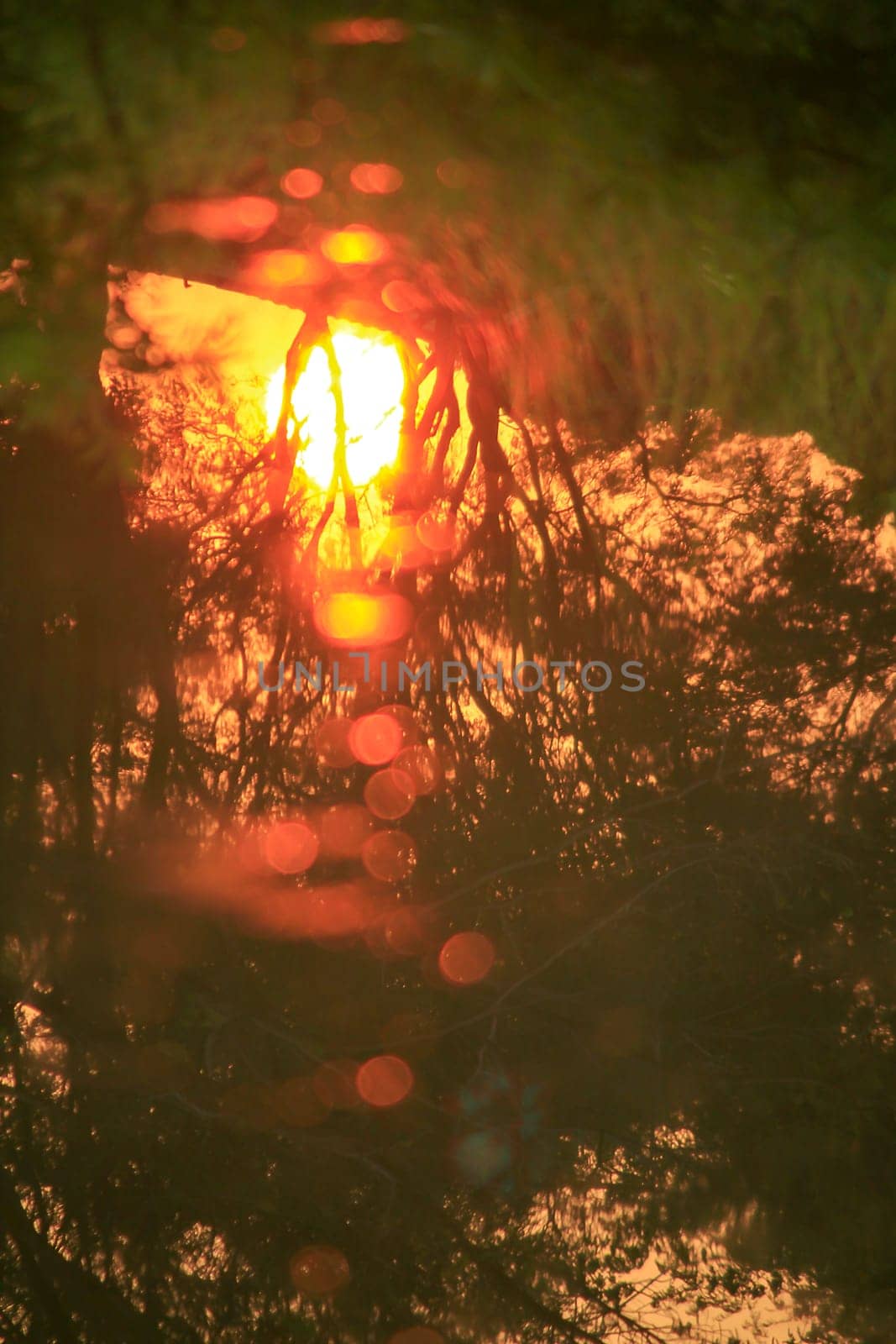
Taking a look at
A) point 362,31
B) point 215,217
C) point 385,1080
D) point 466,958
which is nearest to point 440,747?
point 466,958

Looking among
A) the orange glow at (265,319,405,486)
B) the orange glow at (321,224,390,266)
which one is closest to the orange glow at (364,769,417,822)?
the orange glow at (265,319,405,486)

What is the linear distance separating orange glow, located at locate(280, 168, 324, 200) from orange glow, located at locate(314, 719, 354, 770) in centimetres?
61

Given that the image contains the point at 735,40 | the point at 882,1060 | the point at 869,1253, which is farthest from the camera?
the point at 882,1060

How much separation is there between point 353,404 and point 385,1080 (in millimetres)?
891

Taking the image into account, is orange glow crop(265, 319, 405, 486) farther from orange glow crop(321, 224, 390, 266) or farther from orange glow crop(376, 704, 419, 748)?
orange glow crop(376, 704, 419, 748)

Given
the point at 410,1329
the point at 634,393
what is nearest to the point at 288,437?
the point at 634,393

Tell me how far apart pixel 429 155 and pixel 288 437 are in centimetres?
56

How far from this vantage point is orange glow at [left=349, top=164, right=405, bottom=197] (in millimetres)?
789

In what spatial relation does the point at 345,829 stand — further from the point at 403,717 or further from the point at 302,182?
the point at 302,182

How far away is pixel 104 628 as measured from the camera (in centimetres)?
126

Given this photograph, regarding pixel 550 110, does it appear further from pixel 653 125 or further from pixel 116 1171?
pixel 116 1171

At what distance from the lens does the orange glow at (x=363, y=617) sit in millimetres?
1273

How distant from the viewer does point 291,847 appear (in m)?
1.11

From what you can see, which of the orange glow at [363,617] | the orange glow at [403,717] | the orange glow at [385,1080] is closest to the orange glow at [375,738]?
the orange glow at [403,717]
